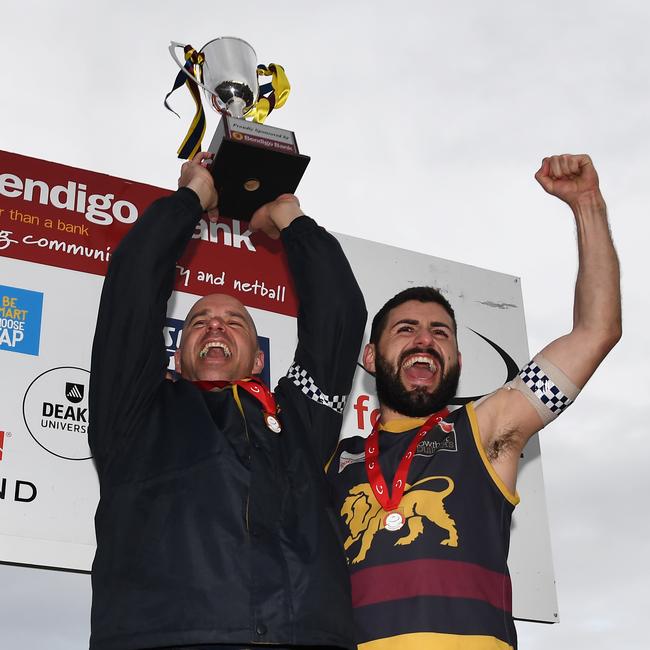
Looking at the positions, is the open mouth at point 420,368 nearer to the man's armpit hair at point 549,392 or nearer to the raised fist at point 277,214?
the man's armpit hair at point 549,392

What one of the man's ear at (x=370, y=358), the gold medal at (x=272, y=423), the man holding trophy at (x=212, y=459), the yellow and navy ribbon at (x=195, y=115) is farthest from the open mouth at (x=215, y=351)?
the yellow and navy ribbon at (x=195, y=115)

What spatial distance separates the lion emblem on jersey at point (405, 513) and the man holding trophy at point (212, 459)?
0.47ft

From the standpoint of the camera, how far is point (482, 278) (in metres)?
4.56

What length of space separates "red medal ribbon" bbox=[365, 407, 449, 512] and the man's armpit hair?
26 centimetres

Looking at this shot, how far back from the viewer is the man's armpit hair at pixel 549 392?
103 inches

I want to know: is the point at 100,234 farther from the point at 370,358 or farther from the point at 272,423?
the point at 272,423

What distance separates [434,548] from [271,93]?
5.83ft

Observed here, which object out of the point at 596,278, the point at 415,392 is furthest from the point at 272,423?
the point at 596,278

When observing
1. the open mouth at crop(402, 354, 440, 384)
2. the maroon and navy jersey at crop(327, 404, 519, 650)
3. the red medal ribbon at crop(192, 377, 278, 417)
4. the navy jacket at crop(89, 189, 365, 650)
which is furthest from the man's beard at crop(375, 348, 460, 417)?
the red medal ribbon at crop(192, 377, 278, 417)

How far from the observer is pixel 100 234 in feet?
12.3

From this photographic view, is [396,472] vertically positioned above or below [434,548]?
above

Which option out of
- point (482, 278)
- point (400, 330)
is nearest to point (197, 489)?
point (400, 330)

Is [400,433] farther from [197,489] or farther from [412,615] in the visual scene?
[197,489]

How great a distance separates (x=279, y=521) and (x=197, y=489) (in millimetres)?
189
